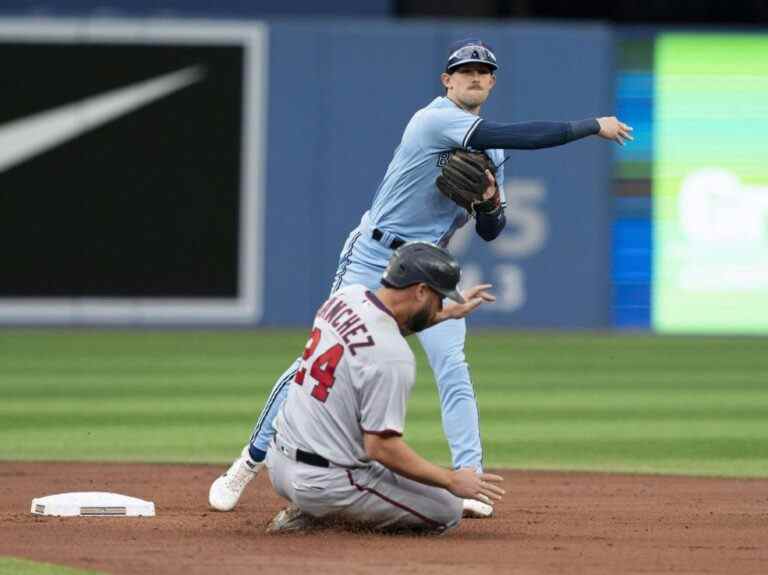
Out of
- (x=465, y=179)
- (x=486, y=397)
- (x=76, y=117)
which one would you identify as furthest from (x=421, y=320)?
(x=76, y=117)

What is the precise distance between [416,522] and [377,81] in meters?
11.8

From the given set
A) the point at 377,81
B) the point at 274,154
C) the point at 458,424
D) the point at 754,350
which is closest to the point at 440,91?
the point at 377,81

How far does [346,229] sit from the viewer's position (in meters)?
17.9

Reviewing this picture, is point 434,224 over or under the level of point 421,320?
over

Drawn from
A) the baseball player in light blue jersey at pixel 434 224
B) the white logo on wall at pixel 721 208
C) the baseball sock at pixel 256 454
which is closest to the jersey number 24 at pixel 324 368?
the baseball player in light blue jersey at pixel 434 224

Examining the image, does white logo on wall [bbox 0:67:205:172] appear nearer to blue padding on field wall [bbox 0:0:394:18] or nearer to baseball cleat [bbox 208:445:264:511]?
blue padding on field wall [bbox 0:0:394:18]

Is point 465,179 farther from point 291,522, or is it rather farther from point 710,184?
point 710,184

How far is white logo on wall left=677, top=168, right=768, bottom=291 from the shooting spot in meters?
18.2

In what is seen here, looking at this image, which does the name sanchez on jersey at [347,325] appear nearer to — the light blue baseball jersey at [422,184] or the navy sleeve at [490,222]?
the light blue baseball jersey at [422,184]

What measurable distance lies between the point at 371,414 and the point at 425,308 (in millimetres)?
442

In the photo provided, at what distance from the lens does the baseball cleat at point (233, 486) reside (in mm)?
7492

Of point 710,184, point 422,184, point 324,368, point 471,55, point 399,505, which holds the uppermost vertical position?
point 471,55

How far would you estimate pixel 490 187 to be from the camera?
719 centimetres

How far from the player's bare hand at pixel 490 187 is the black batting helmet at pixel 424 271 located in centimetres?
81
